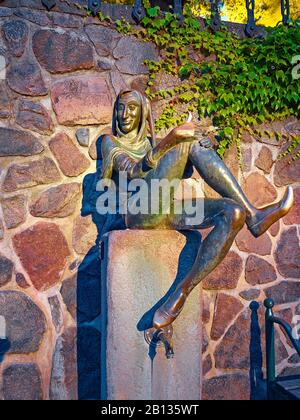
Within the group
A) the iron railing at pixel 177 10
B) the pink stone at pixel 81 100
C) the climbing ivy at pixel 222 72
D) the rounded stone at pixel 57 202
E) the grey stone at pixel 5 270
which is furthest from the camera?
the climbing ivy at pixel 222 72

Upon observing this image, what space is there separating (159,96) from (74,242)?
1.17 meters

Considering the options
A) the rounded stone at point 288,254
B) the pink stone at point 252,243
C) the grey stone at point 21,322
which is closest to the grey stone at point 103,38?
the pink stone at point 252,243

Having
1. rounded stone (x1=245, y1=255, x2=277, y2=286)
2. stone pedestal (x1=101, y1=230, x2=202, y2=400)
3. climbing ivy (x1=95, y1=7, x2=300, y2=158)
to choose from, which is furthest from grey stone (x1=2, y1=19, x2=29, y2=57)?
rounded stone (x1=245, y1=255, x2=277, y2=286)

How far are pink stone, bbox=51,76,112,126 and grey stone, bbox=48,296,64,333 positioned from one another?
1121mm

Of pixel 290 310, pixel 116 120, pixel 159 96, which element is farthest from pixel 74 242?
pixel 290 310

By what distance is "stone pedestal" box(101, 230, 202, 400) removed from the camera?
A: 1872 mm

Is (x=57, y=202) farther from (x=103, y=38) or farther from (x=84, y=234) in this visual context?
(x=103, y=38)

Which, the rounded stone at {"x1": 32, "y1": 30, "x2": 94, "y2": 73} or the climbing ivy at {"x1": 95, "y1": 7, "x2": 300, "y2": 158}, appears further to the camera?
the climbing ivy at {"x1": 95, "y1": 7, "x2": 300, "y2": 158}

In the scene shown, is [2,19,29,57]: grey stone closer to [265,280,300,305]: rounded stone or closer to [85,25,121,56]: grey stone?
[85,25,121,56]: grey stone

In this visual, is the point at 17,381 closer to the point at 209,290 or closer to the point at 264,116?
the point at 209,290

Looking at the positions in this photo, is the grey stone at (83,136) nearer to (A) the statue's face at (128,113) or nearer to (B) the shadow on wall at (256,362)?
(A) the statue's face at (128,113)

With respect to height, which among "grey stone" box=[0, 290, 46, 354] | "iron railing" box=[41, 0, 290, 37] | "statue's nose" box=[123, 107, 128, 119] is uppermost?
"iron railing" box=[41, 0, 290, 37]

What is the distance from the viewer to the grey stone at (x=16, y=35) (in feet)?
8.40

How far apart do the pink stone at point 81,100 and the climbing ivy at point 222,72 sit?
35 cm
